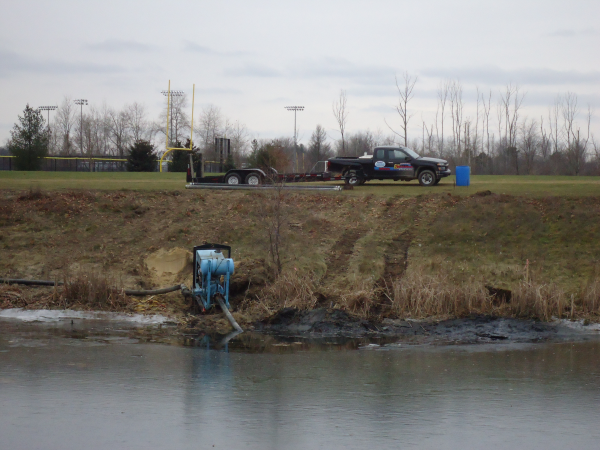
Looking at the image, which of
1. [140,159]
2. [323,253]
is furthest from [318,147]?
[323,253]

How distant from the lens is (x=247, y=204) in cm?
2256

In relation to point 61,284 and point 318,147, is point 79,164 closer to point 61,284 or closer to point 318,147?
point 318,147

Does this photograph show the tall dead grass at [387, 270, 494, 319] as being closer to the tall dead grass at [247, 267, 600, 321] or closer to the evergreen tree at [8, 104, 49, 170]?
the tall dead grass at [247, 267, 600, 321]

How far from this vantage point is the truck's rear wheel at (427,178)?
2794 cm

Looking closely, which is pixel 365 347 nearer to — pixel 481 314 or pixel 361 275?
pixel 481 314

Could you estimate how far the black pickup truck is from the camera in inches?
1102

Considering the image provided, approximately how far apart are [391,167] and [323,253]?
1052 centimetres

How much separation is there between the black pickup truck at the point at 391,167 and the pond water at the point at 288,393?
15.9 metres

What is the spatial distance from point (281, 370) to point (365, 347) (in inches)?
102

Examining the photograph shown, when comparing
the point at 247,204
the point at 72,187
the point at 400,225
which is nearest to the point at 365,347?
the point at 400,225

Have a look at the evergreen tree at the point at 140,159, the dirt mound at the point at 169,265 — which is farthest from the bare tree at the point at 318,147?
the dirt mound at the point at 169,265

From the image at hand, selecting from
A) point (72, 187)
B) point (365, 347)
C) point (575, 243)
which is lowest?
point (365, 347)

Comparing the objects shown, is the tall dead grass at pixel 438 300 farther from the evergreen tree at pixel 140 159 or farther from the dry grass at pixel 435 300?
the evergreen tree at pixel 140 159

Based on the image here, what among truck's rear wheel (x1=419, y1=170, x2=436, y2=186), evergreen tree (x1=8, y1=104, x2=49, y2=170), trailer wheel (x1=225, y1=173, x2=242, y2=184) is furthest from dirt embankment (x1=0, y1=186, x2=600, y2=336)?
evergreen tree (x1=8, y1=104, x2=49, y2=170)
